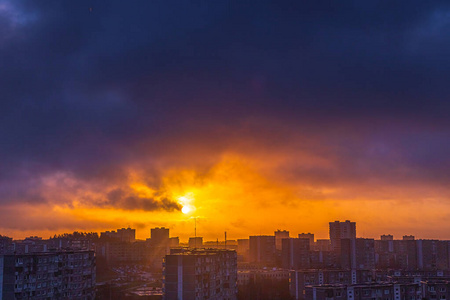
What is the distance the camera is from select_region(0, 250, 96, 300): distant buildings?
30953mm

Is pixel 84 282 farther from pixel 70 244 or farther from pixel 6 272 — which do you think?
pixel 70 244

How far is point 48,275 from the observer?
33.5 meters

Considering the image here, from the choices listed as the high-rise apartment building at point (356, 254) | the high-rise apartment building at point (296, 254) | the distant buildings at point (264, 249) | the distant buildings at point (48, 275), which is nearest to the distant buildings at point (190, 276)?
the distant buildings at point (48, 275)

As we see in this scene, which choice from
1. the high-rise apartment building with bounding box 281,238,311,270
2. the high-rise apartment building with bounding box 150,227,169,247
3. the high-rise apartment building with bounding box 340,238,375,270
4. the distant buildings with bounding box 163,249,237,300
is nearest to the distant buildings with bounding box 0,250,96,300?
the distant buildings with bounding box 163,249,237,300

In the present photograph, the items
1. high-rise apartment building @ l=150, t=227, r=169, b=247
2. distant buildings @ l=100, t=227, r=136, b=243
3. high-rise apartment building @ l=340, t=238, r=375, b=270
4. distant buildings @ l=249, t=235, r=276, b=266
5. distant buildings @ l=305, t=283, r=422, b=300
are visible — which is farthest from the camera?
distant buildings @ l=100, t=227, r=136, b=243

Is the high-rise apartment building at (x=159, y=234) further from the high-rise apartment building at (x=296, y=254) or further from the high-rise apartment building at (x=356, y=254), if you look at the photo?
the high-rise apartment building at (x=356, y=254)

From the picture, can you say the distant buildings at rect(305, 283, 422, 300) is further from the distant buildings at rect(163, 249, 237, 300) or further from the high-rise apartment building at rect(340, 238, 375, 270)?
the high-rise apartment building at rect(340, 238, 375, 270)

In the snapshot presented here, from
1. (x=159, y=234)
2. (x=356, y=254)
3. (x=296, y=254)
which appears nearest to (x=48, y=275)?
(x=356, y=254)

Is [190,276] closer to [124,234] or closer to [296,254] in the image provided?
[296,254]

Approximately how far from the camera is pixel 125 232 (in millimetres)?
116500

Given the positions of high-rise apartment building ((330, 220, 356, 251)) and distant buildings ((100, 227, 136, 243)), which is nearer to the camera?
high-rise apartment building ((330, 220, 356, 251))

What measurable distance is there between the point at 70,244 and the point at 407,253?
47.5 meters

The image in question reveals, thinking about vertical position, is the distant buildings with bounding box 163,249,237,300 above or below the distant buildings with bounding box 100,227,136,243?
below

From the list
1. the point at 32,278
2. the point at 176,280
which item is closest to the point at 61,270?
the point at 32,278
